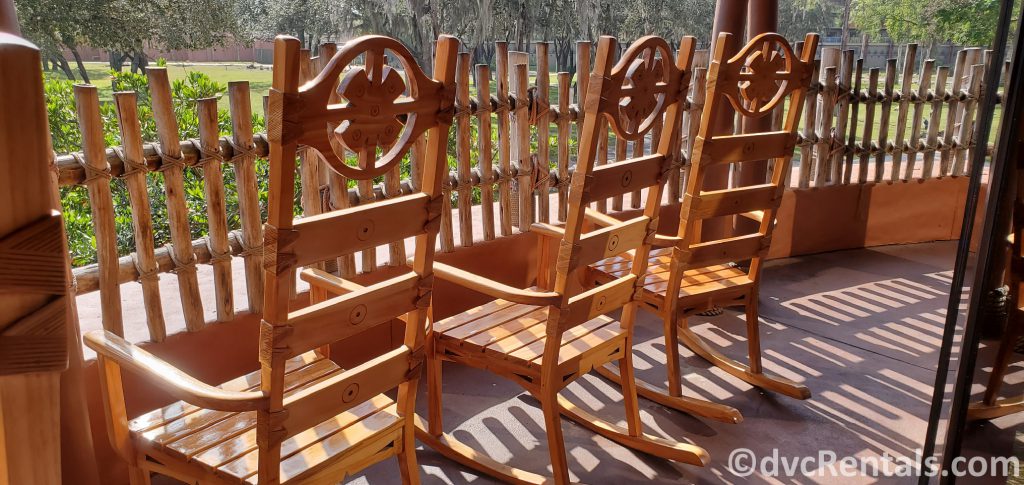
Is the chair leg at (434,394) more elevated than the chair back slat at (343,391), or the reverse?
the chair back slat at (343,391)

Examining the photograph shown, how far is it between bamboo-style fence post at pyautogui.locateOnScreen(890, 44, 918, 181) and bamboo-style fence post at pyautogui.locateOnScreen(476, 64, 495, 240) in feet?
8.20

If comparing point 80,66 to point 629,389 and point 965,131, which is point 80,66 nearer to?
point 629,389

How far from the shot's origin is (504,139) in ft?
10.3

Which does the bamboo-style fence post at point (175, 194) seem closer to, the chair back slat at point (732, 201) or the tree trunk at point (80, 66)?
the chair back slat at point (732, 201)

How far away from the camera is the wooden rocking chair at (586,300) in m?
2.04

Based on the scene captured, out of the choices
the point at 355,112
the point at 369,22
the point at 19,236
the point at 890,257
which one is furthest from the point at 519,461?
the point at 369,22

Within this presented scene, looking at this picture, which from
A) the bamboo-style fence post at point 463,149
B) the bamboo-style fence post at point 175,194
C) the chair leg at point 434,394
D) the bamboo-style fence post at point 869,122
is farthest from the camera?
the bamboo-style fence post at point 869,122

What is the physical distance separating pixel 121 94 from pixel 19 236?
6.02 ft

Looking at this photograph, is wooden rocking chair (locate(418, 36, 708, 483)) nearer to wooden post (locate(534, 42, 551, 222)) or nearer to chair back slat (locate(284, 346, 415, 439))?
chair back slat (locate(284, 346, 415, 439))

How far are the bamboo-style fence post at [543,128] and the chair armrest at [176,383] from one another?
194 centimetres

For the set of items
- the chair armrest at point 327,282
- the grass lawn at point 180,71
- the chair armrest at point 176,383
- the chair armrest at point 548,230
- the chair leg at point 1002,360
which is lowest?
the chair armrest at point 176,383

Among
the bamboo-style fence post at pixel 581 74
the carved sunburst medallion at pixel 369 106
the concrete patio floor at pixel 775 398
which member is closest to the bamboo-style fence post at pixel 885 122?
the concrete patio floor at pixel 775 398

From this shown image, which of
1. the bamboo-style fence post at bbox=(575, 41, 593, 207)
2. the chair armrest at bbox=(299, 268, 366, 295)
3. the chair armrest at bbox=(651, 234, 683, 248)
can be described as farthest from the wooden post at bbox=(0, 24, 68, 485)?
the bamboo-style fence post at bbox=(575, 41, 593, 207)

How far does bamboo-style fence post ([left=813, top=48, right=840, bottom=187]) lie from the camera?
411cm
